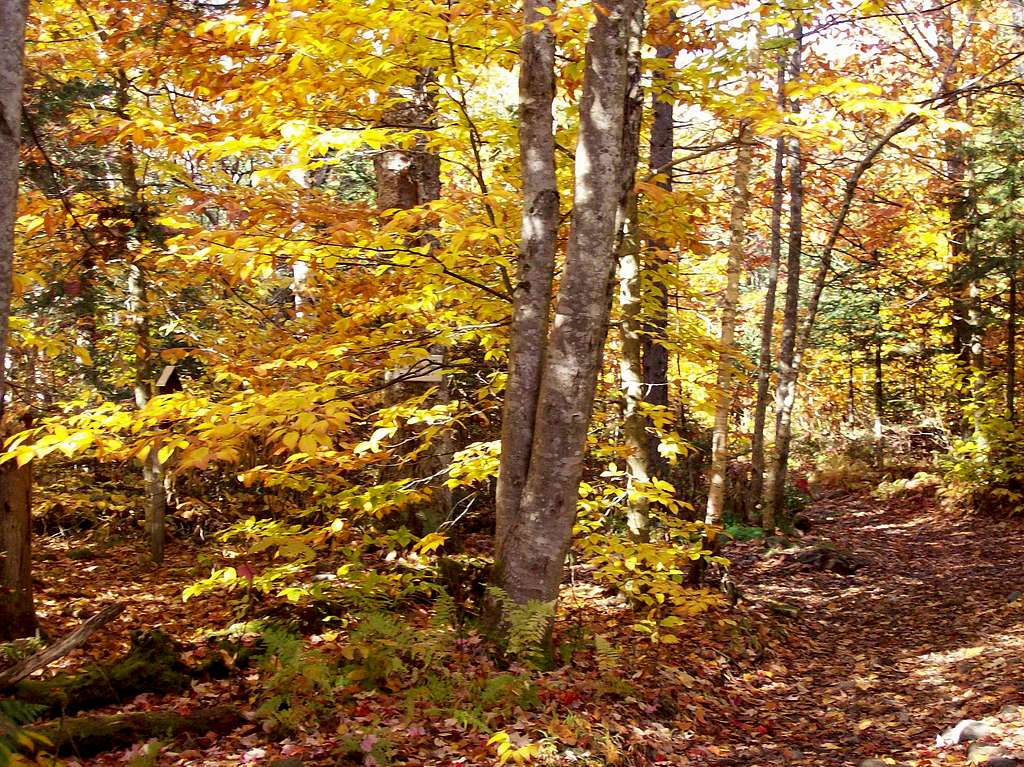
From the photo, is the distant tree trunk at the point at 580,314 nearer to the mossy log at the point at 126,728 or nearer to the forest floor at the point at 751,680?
the forest floor at the point at 751,680

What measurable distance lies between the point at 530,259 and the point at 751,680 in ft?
15.5

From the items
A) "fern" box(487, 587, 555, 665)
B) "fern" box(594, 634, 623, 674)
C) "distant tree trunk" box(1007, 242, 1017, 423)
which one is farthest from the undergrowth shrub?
"fern" box(487, 587, 555, 665)

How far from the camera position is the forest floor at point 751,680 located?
482 cm

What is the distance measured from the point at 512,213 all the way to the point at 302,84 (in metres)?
1.99

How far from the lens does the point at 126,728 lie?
451cm

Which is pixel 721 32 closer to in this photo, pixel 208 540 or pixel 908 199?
pixel 208 540

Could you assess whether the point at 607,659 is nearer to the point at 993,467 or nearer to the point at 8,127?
the point at 8,127

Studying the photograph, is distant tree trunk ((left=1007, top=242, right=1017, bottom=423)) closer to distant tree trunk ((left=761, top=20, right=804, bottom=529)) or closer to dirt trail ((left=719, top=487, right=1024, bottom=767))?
dirt trail ((left=719, top=487, right=1024, bottom=767))

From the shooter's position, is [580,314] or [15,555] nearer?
[580,314]

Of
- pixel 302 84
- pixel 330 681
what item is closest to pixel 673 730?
pixel 330 681

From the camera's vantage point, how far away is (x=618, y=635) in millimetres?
7637

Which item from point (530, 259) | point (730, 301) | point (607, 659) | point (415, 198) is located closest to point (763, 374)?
point (730, 301)

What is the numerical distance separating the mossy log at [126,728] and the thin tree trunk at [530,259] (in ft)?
7.23

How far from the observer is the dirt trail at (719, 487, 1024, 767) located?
5957mm
